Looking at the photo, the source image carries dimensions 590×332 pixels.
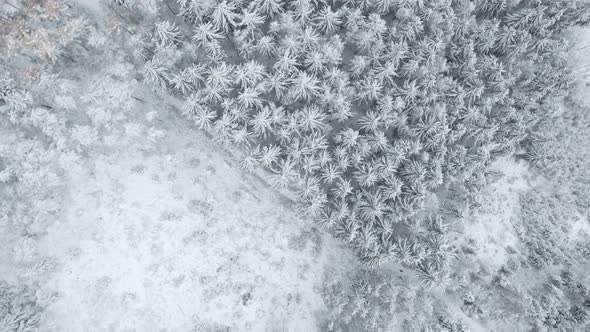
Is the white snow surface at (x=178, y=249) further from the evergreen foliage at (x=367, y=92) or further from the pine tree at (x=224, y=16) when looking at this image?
the pine tree at (x=224, y=16)

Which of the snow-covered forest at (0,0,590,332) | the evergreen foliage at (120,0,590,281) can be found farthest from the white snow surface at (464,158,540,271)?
the evergreen foliage at (120,0,590,281)

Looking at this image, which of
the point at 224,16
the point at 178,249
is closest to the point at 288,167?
the point at 178,249

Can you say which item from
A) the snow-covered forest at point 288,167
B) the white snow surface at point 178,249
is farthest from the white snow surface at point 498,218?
the white snow surface at point 178,249

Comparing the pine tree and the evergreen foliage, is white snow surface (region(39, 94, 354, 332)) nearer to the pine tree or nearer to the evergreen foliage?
the evergreen foliage

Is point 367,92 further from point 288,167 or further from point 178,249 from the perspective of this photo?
point 178,249

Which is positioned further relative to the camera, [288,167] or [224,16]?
[288,167]

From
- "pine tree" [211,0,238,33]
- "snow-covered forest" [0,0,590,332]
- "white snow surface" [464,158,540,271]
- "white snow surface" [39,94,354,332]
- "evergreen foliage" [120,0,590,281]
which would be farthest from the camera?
"white snow surface" [464,158,540,271]
